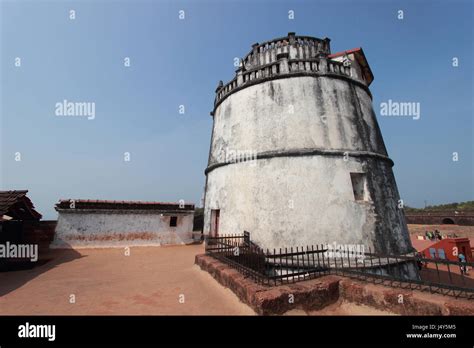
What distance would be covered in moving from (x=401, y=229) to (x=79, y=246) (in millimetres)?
14753

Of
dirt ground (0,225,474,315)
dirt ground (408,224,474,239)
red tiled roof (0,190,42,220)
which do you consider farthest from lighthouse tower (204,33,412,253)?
dirt ground (408,224,474,239)

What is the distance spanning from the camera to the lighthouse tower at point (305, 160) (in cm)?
771

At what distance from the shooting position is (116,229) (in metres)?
12.5

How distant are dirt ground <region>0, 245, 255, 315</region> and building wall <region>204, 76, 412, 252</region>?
120 inches

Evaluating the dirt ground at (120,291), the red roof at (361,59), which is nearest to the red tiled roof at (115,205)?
the dirt ground at (120,291)

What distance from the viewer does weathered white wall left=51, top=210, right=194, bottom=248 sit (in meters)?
11.6

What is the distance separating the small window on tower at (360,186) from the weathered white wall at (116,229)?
1016 cm

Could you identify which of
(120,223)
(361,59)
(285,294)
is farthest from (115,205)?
(361,59)

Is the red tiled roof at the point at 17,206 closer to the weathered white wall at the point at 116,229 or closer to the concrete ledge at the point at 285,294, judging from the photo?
the weathered white wall at the point at 116,229

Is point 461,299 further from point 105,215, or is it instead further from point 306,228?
point 105,215

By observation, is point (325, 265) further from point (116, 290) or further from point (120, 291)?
point (116, 290)

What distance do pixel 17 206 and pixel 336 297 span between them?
38.4ft

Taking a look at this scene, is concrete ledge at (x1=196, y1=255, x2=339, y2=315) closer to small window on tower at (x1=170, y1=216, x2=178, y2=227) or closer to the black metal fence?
the black metal fence

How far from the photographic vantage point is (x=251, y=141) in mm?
9273
